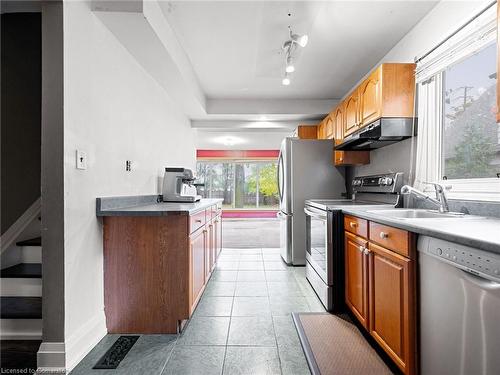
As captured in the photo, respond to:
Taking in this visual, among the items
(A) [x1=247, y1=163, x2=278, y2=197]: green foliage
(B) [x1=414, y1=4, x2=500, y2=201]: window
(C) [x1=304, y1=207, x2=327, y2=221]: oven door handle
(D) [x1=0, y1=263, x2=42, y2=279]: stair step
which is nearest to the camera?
(B) [x1=414, y1=4, x2=500, y2=201]: window

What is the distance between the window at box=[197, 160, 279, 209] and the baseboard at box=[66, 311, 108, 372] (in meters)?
7.63

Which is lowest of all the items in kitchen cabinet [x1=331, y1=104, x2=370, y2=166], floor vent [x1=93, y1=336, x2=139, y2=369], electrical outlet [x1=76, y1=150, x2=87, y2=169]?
floor vent [x1=93, y1=336, x2=139, y2=369]

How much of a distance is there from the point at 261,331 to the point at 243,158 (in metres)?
7.52

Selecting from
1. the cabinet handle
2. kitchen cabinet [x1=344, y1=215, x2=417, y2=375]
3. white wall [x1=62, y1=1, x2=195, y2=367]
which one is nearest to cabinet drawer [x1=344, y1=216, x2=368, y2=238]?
kitchen cabinet [x1=344, y1=215, x2=417, y2=375]

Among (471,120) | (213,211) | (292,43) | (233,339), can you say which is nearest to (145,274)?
(233,339)

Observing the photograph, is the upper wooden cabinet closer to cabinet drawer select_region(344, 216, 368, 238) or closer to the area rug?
cabinet drawer select_region(344, 216, 368, 238)

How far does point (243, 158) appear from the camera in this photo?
9164mm

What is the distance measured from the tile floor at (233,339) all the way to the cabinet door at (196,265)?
195 millimetres

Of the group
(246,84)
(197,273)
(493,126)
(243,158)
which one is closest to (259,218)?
(243,158)

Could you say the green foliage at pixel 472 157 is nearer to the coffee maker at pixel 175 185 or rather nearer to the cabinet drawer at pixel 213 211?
the cabinet drawer at pixel 213 211

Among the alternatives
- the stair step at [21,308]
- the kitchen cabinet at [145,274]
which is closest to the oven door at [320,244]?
the kitchen cabinet at [145,274]

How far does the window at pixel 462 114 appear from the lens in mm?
1622

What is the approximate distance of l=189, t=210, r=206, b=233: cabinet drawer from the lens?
1989mm

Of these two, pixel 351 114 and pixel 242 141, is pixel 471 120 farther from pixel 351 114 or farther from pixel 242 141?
pixel 242 141
